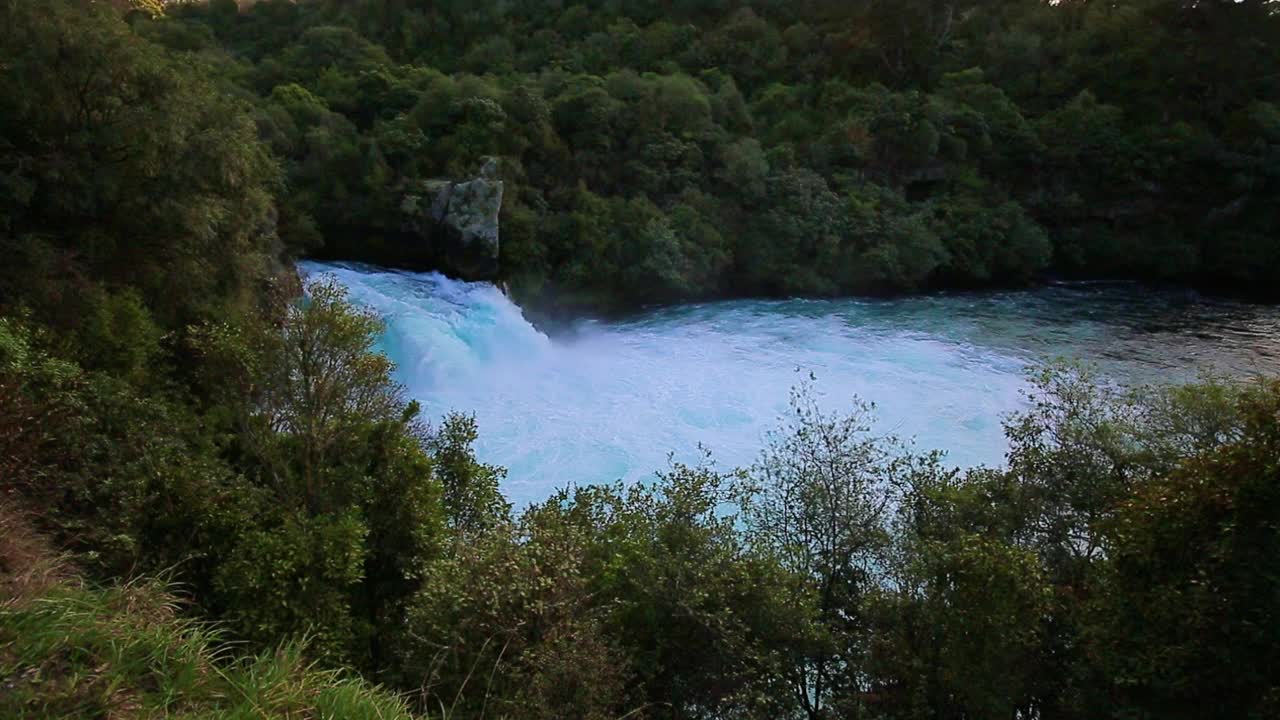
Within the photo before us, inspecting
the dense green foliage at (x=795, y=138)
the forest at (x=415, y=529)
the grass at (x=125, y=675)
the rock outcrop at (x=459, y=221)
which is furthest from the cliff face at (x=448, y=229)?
the grass at (x=125, y=675)

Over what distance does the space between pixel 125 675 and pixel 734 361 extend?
19206 mm

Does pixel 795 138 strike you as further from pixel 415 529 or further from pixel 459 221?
pixel 415 529

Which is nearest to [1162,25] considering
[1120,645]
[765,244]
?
[765,244]

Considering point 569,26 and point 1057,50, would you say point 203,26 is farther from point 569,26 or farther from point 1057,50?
point 1057,50

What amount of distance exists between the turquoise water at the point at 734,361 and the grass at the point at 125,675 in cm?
1081

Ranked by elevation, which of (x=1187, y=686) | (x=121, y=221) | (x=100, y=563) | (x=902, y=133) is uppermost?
(x=902, y=133)

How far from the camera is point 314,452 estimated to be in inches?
369

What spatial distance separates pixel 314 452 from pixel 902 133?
3007cm

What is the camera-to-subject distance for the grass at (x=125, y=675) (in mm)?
3584

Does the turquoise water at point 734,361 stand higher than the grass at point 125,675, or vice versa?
the grass at point 125,675

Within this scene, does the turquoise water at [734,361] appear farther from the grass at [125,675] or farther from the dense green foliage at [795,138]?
the grass at [125,675]

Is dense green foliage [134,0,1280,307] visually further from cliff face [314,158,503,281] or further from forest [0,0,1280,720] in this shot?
forest [0,0,1280,720]

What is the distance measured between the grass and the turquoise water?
1081 centimetres

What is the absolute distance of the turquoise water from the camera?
17.4m
